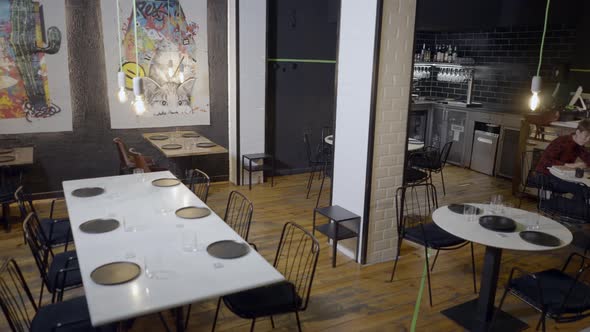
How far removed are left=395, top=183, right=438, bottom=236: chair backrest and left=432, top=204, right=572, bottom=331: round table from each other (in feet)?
1.70

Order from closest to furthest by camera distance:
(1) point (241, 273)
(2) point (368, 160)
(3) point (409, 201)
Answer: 1. (1) point (241, 273)
2. (2) point (368, 160)
3. (3) point (409, 201)

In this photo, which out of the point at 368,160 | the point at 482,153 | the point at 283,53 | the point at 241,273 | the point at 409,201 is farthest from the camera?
the point at 482,153

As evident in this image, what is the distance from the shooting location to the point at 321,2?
741 cm

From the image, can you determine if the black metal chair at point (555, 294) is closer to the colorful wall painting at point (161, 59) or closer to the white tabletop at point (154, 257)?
the white tabletop at point (154, 257)

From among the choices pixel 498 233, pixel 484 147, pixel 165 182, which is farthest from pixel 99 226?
pixel 484 147

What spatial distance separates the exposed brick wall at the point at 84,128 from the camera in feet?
19.5

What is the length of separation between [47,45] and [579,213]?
635 cm

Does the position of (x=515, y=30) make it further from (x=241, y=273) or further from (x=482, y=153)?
(x=241, y=273)

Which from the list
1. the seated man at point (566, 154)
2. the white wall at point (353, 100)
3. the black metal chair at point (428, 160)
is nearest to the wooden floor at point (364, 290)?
the white wall at point (353, 100)

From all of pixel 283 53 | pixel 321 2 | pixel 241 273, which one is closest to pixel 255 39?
pixel 283 53

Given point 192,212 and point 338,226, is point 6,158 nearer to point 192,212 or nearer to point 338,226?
point 192,212

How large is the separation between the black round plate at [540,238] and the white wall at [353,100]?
4.83ft

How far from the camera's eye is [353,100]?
14.3 ft

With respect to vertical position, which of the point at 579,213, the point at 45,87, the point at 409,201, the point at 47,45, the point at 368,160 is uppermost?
the point at 47,45
